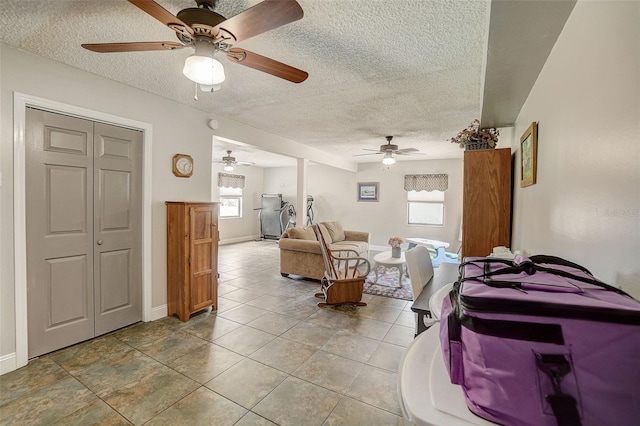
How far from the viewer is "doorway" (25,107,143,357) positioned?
7.55 ft

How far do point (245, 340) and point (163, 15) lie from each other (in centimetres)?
250

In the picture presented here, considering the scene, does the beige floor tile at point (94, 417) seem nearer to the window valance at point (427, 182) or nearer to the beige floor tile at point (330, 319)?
the beige floor tile at point (330, 319)

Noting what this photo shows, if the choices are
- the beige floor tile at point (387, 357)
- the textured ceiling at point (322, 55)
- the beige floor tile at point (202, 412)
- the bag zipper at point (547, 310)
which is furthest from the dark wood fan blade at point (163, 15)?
the beige floor tile at point (387, 357)

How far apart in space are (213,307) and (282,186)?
6.49 metres

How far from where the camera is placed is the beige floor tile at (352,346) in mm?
2445

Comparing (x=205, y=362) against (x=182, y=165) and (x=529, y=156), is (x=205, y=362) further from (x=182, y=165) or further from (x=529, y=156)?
(x=529, y=156)

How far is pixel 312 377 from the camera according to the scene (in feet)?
6.98

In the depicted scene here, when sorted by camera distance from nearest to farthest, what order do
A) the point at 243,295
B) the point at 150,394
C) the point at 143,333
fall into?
the point at 150,394
the point at 143,333
the point at 243,295

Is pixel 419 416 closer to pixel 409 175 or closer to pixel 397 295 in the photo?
pixel 397 295

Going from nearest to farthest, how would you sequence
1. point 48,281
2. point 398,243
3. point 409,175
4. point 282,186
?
1. point 48,281
2. point 398,243
3. point 409,175
4. point 282,186

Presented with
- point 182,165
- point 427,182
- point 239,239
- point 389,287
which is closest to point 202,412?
point 182,165

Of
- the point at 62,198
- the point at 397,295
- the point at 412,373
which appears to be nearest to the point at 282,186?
the point at 397,295

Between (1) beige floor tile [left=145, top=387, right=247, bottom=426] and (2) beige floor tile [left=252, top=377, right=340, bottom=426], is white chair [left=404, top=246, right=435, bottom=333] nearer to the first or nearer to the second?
(2) beige floor tile [left=252, top=377, right=340, bottom=426]

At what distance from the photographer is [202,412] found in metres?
1.76
